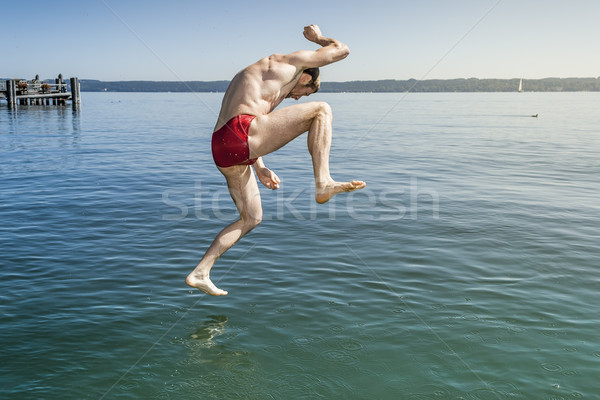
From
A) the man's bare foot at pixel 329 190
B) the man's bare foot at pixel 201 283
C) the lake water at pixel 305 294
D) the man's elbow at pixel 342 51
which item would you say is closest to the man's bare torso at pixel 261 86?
the man's elbow at pixel 342 51

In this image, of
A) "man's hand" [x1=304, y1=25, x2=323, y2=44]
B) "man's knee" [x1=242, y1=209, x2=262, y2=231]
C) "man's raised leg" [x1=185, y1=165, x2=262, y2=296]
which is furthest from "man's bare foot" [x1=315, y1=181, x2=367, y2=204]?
"man's hand" [x1=304, y1=25, x2=323, y2=44]

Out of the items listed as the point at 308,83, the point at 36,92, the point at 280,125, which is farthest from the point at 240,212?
the point at 36,92

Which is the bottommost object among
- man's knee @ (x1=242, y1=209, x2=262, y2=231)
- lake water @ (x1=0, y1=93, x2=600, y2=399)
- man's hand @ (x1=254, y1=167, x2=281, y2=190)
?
lake water @ (x1=0, y1=93, x2=600, y2=399)

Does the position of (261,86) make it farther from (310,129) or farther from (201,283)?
(201,283)

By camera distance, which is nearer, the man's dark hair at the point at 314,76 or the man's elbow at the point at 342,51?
the man's elbow at the point at 342,51

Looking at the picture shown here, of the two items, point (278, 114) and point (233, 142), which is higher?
point (278, 114)

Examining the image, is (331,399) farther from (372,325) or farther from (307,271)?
(307,271)

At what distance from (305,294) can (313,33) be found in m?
3.87

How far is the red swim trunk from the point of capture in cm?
591

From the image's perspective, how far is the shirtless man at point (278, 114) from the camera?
576 cm

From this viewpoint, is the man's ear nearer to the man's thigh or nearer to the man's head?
the man's head

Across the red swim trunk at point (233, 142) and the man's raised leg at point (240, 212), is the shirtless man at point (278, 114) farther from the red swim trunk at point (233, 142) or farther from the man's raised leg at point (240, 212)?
the man's raised leg at point (240, 212)

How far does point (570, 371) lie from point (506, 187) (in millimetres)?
12329

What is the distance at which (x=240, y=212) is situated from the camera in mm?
6945
